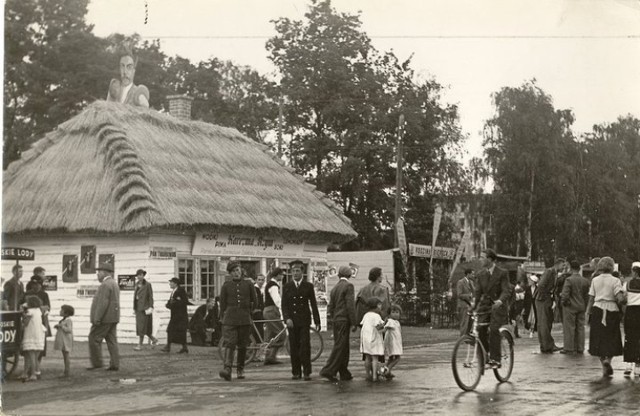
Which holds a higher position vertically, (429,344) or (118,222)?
(118,222)

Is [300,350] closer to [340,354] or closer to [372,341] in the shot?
[340,354]

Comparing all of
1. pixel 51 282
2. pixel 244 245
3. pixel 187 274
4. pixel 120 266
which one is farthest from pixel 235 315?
pixel 244 245

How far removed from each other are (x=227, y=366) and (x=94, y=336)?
2728mm

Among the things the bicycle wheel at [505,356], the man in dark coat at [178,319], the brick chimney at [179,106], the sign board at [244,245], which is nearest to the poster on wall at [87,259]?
the sign board at [244,245]

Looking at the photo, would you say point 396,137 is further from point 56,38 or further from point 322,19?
point 56,38

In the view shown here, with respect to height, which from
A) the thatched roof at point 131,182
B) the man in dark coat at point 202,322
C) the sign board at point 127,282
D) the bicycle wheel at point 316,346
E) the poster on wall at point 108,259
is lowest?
the bicycle wheel at point 316,346

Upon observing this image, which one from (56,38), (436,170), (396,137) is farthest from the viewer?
(436,170)

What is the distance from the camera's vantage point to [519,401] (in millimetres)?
11828

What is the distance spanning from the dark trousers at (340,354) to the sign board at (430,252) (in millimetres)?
19080

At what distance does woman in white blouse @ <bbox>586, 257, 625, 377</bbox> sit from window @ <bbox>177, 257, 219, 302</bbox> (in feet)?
34.3

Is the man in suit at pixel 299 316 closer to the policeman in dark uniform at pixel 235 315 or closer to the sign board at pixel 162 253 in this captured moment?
the policeman in dark uniform at pixel 235 315

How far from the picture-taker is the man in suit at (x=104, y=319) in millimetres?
16031

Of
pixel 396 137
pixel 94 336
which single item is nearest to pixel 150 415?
pixel 94 336

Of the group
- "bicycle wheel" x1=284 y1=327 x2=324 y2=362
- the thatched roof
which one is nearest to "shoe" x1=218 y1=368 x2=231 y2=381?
"bicycle wheel" x1=284 y1=327 x2=324 y2=362
